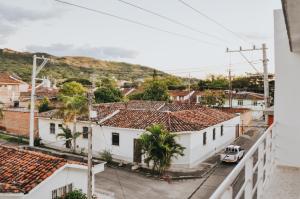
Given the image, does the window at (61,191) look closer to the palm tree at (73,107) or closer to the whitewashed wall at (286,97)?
the whitewashed wall at (286,97)

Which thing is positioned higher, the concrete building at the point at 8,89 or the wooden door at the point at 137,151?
the concrete building at the point at 8,89

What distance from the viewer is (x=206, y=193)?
14.6 m

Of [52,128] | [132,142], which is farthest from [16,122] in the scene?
[132,142]

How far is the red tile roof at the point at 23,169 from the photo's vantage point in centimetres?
989

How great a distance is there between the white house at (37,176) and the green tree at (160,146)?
4086 millimetres

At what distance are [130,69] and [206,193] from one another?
118101 millimetres

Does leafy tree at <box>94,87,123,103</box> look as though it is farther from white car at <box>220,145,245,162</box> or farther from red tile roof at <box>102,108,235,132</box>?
white car at <box>220,145,245,162</box>

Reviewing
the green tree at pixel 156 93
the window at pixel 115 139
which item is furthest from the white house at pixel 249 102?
the window at pixel 115 139

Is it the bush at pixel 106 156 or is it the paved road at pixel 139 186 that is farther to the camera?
the bush at pixel 106 156

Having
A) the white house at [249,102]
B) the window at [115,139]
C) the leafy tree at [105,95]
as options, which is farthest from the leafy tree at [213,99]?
the window at [115,139]

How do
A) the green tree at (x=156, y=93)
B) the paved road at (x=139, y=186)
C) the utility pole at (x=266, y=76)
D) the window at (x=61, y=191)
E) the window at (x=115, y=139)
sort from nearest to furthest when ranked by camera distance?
the window at (x=61, y=191)
the paved road at (x=139, y=186)
the utility pole at (x=266, y=76)
the window at (x=115, y=139)
the green tree at (x=156, y=93)

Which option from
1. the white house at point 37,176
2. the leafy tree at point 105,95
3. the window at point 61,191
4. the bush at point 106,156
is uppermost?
the leafy tree at point 105,95

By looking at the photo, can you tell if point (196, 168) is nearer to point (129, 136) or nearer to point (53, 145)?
point (129, 136)

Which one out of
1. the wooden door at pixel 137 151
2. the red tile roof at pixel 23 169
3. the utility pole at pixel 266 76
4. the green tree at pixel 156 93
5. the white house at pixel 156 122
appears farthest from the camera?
the green tree at pixel 156 93
